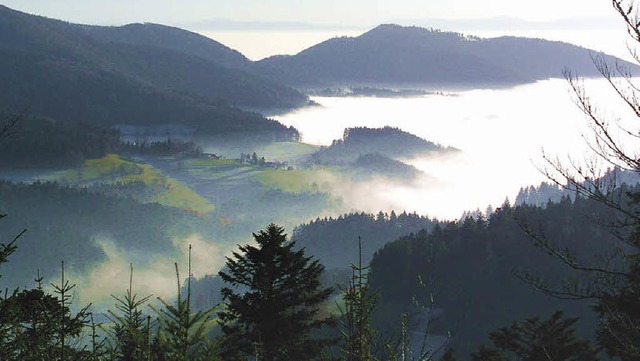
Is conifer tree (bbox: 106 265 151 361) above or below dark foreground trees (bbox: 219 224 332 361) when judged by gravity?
above

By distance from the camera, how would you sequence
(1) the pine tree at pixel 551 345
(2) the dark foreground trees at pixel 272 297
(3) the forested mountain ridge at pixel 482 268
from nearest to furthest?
(2) the dark foreground trees at pixel 272 297 < (1) the pine tree at pixel 551 345 < (3) the forested mountain ridge at pixel 482 268

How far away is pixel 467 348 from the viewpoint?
448ft

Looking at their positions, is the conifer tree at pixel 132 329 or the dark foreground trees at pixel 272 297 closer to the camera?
the conifer tree at pixel 132 329

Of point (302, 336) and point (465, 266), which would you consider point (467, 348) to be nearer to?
point (465, 266)

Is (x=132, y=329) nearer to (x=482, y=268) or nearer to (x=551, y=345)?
(x=551, y=345)

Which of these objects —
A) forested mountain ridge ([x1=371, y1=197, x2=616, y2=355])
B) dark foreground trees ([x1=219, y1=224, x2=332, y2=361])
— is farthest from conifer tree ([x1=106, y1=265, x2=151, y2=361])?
forested mountain ridge ([x1=371, y1=197, x2=616, y2=355])

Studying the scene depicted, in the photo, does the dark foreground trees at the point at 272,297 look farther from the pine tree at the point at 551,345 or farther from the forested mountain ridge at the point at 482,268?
the forested mountain ridge at the point at 482,268

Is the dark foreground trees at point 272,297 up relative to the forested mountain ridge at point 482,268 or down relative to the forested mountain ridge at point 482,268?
up

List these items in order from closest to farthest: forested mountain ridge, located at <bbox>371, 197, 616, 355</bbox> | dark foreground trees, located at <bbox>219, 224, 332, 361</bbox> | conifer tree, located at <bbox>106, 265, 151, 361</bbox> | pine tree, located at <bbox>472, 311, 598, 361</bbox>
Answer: conifer tree, located at <bbox>106, 265, 151, 361</bbox>
dark foreground trees, located at <bbox>219, 224, 332, 361</bbox>
pine tree, located at <bbox>472, 311, 598, 361</bbox>
forested mountain ridge, located at <bbox>371, 197, 616, 355</bbox>

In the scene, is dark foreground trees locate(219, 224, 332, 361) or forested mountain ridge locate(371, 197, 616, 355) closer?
dark foreground trees locate(219, 224, 332, 361)

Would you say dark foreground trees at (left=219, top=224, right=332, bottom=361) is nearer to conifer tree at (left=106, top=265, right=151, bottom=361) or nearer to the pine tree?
conifer tree at (left=106, top=265, right=151, bottom=361)

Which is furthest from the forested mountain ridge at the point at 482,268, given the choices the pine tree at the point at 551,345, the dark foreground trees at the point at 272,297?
the dark foreground trees at the point at 272,297

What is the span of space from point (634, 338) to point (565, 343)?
6234 millimetres

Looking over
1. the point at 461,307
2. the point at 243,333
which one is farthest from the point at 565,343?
the point at 461,307
